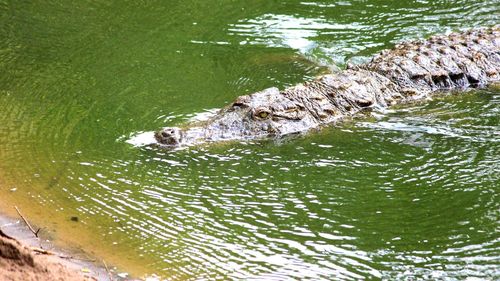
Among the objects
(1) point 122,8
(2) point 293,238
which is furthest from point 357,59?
(2) point 293,238

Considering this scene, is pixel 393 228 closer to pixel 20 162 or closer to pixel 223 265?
pixel 223 265

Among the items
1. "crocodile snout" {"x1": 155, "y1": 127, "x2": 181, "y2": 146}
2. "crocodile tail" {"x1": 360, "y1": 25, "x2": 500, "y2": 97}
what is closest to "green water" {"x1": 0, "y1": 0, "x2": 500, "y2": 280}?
"crocodile snout" {"x1": 155, "y1": 127, "x2": 181, "y2": 146}

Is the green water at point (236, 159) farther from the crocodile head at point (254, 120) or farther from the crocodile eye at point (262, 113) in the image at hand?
the crocodile eye at point (262, 113)

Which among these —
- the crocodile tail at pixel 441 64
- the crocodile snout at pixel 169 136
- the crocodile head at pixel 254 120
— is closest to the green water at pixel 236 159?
the crocodile snout at pixel 169 136

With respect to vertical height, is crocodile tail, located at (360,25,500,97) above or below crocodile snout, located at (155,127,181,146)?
above

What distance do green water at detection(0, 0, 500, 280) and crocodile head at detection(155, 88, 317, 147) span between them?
0.25 metres

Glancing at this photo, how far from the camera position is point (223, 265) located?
5.59m

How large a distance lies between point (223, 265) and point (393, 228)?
144 centimetres

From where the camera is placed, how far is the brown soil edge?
15.6 ft

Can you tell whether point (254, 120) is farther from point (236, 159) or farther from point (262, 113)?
point (236, 159)

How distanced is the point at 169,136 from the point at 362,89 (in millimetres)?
2499

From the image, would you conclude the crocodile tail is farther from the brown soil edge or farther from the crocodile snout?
the brown soil edge

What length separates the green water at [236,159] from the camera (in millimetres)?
5770

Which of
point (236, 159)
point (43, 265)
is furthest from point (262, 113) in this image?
point (43, 265)
